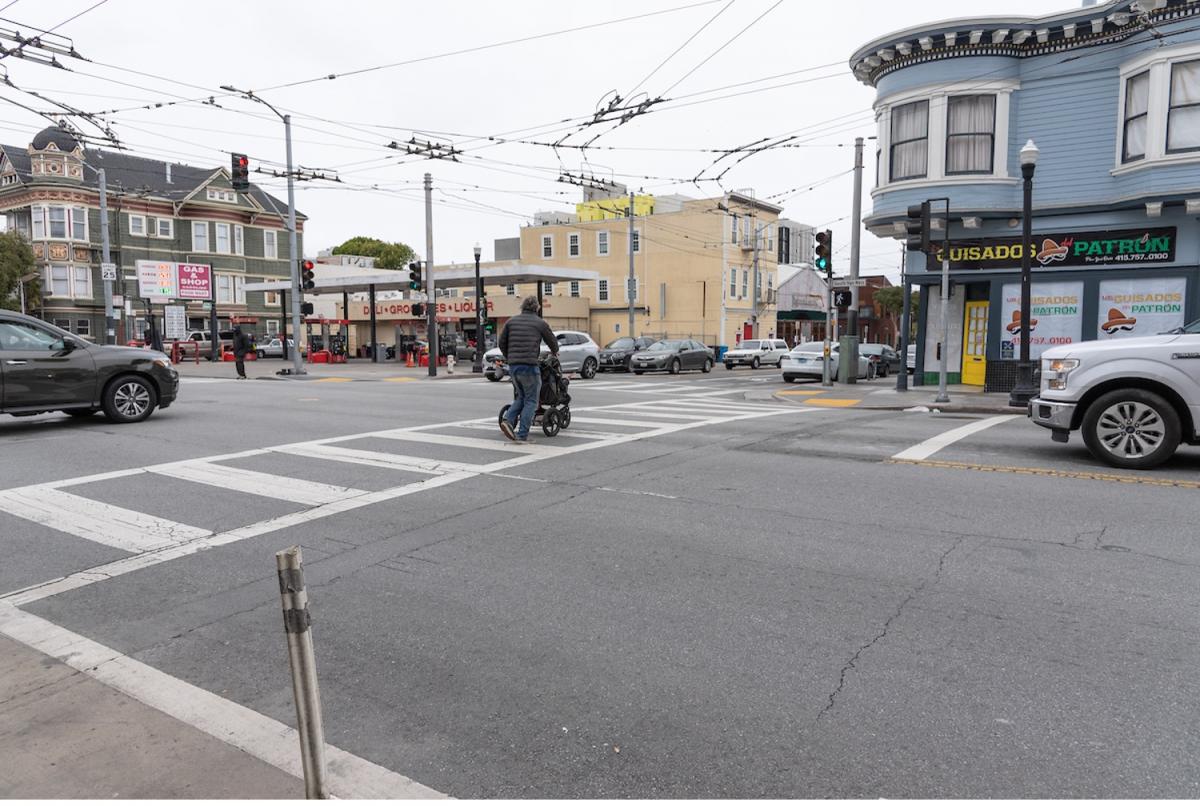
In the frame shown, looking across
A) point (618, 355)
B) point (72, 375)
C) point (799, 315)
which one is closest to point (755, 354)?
point (618, 355)

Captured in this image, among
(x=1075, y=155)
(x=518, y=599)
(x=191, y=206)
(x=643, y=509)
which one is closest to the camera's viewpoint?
(x=518, y=599)

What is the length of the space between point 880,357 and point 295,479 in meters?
27.5

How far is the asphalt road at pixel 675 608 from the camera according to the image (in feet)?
10.2

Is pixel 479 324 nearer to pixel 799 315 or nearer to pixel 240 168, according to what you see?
pixel 240 168

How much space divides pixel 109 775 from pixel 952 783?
3.14 m

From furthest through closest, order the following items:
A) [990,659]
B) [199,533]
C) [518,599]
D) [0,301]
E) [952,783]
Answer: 1. [0,301]
2. [199,533]
3. [518,599]
4. [990,659]
5. [952,783]

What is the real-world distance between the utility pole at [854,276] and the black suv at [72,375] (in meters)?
17.4

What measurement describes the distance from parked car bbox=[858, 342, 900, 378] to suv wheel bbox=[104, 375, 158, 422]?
2438 cm

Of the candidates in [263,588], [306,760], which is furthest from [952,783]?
[263,588]

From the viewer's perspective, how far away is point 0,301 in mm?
49375

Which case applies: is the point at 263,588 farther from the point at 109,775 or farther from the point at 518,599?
the point at 109,775

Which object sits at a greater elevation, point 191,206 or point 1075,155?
point 191,206

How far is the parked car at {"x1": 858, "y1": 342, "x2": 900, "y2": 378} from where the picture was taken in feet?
101

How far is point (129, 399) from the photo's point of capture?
41.3 ft
